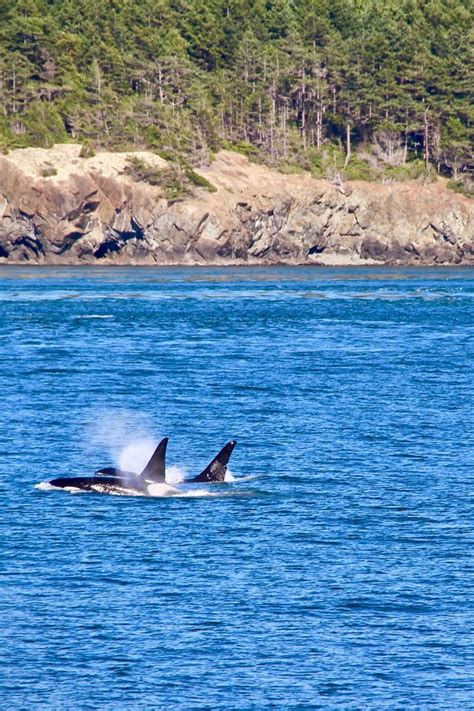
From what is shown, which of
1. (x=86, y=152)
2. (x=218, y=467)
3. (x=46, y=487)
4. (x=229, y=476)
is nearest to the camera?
(x=46, y=487)

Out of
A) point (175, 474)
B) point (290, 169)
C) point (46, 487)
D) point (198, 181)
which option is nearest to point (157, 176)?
point (198, 181)

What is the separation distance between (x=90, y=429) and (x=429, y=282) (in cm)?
10676

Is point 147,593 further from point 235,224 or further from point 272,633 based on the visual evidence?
point 235,224

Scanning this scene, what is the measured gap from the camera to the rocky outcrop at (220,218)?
17788 centimetres

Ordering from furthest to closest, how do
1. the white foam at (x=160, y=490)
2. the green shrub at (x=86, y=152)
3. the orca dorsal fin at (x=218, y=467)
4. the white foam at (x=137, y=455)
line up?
the green shrub at (x=86, y=152), the white foam at (x=137, y=455), the orca dorsal fin at (x=218, y=467), the white foam at (x=160, y=490)

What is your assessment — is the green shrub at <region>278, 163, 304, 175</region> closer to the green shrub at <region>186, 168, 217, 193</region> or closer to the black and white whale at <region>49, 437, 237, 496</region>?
the green shrub at <region>186, 168, 217, 193</region>

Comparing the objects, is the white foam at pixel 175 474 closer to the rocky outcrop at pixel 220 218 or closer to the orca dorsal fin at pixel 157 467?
the orca dorsal fin at pixel 157 467

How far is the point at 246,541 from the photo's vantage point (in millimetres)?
31719

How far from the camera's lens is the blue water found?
23312 mm

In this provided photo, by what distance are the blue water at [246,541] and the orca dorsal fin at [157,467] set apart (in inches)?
51.4

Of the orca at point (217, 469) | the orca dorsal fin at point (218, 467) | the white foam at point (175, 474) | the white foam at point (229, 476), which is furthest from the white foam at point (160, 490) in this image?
the white foam at point (229, 476)

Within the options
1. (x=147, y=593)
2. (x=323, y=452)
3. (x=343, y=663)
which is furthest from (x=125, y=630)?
(x=323, y=452)

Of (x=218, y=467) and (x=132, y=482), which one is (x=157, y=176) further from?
(x=132, y=482)

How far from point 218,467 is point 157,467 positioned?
2042 millimetres
